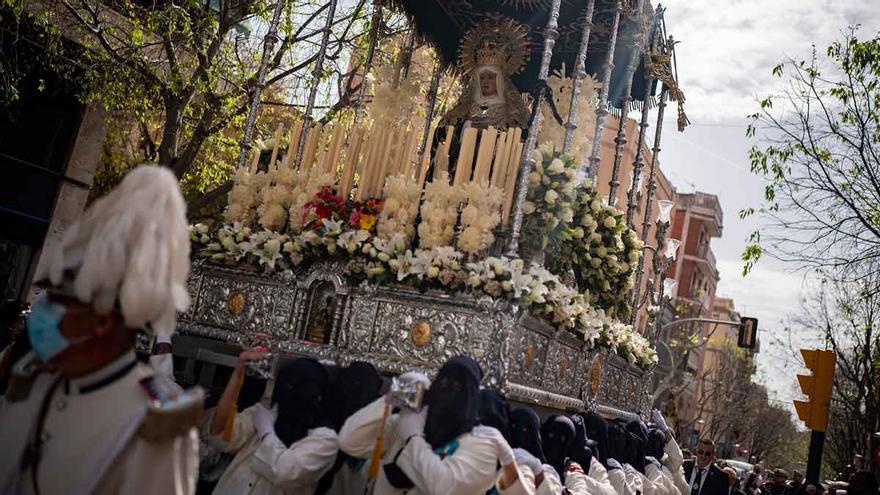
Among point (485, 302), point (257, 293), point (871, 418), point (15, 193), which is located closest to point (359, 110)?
point (257, 293)

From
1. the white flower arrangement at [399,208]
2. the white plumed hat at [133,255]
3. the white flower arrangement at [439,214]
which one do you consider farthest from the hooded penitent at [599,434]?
the white plumed hat at [133,255]

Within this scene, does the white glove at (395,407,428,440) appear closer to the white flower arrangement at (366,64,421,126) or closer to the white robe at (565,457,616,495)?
the white robe at (565,457,616,495)

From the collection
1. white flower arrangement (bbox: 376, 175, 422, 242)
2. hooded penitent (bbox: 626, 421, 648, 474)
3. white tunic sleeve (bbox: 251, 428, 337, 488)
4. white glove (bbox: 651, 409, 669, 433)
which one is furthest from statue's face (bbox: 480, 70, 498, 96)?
white tunic sleeve (bbox: 251, 428, 337, 488)

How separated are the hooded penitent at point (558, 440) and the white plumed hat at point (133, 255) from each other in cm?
506

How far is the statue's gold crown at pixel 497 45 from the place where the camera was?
12.3m

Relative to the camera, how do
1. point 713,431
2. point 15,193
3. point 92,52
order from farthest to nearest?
point 713,431 → point 15,193 → point 92,52

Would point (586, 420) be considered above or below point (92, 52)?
below

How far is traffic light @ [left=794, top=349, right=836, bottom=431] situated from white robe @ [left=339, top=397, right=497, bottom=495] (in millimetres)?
8717

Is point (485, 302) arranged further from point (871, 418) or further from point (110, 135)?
point (871, 418)

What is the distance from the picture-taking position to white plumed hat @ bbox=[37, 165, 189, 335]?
2.94 meters

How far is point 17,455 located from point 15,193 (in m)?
16.3

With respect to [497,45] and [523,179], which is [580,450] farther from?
[497,45]

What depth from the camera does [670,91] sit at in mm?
13562

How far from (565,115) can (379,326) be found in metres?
4.89
